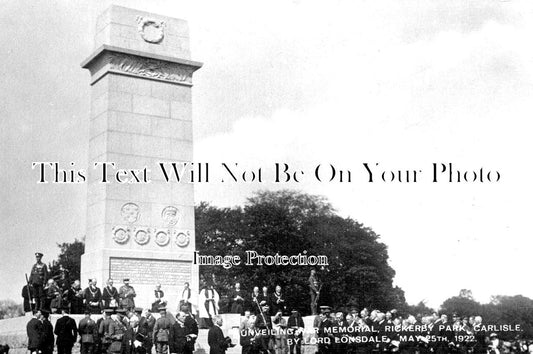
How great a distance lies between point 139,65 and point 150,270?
685 centimetres

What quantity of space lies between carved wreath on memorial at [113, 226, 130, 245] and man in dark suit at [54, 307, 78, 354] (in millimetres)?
7258

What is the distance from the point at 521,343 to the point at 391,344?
4644 millimetres

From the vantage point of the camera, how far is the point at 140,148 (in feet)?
82.5

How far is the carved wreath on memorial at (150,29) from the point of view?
26.0 metres

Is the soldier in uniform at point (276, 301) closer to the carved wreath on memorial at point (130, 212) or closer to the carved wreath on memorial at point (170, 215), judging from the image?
the carved wreath on memorial at point (170, 215)

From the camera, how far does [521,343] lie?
22.0 m

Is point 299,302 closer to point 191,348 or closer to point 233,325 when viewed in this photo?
point 233,325

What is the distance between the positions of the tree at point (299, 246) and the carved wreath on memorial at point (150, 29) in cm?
2474

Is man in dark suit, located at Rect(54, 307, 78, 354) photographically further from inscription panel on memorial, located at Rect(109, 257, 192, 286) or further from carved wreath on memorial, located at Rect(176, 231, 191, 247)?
carved wreath on memorial, located at Rect(176, 231, 191, 247)

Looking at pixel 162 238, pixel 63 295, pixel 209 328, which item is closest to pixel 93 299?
pixel 63 295

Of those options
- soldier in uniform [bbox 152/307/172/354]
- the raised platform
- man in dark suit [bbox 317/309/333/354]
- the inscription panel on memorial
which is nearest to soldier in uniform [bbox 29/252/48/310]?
the raised platform

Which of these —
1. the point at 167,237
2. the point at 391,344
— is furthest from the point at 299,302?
the point at 391,344

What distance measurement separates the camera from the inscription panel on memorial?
2392 cm

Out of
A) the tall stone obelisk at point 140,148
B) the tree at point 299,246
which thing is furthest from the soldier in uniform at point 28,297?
the tree at point 299,246
